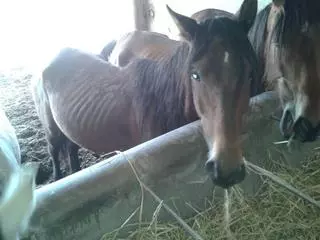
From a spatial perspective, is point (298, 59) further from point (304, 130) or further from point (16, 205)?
point (16, 205)

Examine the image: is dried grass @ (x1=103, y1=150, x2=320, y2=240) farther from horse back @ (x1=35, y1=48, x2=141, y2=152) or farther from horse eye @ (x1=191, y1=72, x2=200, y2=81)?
horse back @ (x1=35, y1=48, x2=141, y2=152)

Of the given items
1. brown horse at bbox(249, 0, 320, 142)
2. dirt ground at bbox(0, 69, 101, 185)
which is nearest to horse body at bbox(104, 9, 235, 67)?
dirt ground at bbox(0, 69, 101, 185)

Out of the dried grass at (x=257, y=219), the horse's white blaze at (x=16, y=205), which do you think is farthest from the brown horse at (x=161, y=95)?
the horse's white blaze at (x=16, y=205)

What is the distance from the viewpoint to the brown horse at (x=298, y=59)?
1.98 m

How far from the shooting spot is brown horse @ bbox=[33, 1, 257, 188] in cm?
174

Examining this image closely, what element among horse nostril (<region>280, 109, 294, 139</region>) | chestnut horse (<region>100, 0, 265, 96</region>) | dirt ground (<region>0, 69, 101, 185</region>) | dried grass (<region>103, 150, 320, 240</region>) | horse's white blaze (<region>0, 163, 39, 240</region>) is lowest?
dirt ground (<region>0, 69, 101, 185</region>)

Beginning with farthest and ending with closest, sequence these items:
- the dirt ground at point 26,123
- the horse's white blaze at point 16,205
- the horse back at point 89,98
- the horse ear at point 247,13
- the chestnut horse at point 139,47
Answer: the dirt ground at point 26,123, the chestnut horse at point 139,47, the horse back at point 89,98, the horse ear at point 247,13, the horse's white blaze at point 16,205

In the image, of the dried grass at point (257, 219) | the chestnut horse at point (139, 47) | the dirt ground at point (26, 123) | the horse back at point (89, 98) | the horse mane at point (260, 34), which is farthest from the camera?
the dirt ground at point (26, 123)

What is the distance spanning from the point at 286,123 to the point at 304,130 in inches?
7.1

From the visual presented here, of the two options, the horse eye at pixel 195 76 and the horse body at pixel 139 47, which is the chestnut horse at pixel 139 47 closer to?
the horse body at pixel 139 47

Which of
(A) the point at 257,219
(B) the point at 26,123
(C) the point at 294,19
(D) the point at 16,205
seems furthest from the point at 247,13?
(B) the point at 26,123

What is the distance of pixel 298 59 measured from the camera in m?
2.02

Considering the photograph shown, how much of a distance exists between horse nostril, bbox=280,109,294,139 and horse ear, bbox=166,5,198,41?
2.27 ft

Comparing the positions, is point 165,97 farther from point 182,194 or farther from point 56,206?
point 56,206
